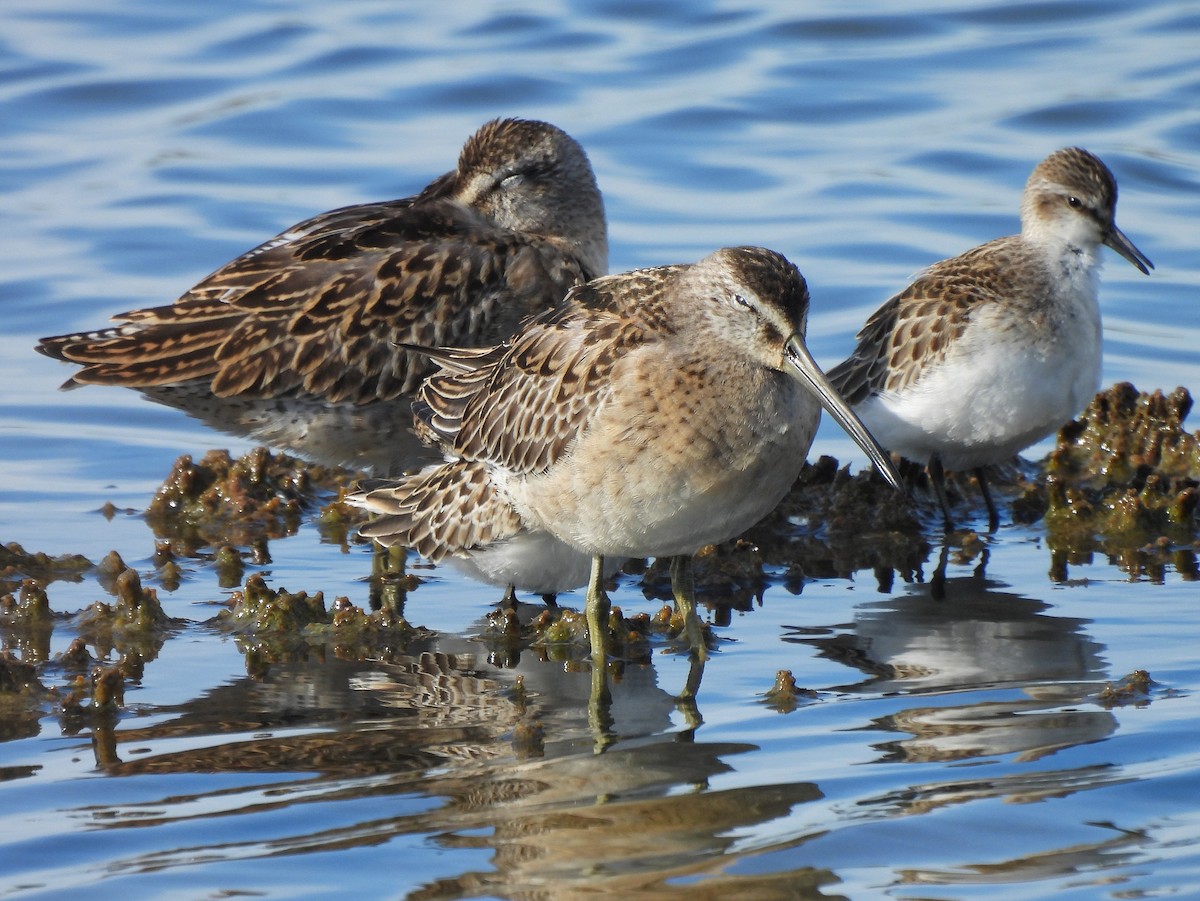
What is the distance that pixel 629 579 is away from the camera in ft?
20.7

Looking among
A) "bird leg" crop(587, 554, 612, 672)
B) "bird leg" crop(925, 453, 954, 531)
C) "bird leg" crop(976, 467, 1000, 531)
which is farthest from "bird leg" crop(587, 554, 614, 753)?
"bird leg" crop(976, 467, 1000, 531)

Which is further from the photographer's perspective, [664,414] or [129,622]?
[129,622]

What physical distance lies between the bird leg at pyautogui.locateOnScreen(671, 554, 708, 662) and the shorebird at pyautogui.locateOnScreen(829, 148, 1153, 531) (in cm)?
152

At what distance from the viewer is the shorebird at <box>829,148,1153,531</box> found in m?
6.70

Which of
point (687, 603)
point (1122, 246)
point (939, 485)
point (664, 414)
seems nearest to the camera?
point (664, 414)

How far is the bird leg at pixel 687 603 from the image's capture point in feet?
17.7

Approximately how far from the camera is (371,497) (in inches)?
242

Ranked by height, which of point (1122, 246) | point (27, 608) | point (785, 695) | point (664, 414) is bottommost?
point (785, 695)

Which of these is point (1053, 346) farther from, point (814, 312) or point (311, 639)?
point (311, 639)

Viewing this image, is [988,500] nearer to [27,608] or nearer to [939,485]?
[939,485]

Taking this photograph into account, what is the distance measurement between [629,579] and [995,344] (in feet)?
5.21

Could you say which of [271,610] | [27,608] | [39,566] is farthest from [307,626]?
[39,566]

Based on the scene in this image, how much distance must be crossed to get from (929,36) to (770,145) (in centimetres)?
226

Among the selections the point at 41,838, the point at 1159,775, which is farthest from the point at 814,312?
the point at 41,838
